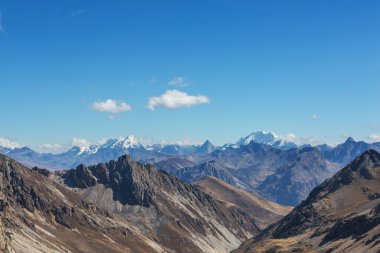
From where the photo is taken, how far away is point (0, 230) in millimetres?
193500

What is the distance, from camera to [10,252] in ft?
643

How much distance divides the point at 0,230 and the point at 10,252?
9630 millimetres
